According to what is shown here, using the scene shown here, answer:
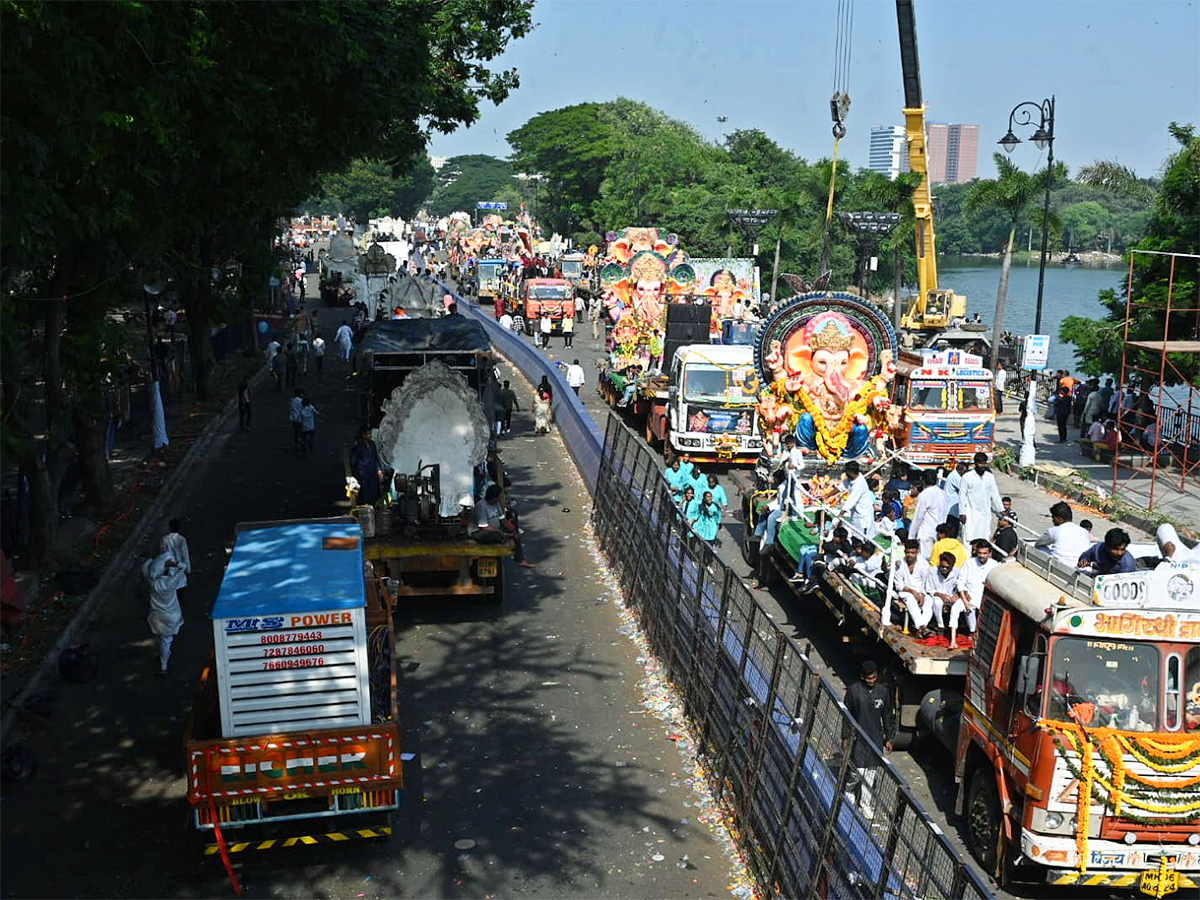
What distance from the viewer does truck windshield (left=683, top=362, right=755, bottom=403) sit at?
27.4 m

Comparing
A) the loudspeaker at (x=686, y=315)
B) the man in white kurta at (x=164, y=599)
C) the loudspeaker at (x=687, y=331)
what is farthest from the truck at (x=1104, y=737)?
the loudspeaker at (x=686, y=315)

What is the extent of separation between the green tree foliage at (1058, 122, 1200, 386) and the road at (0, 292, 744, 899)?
17417mm

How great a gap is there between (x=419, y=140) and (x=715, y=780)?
82.5ft

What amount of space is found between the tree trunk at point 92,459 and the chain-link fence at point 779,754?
10384 mm

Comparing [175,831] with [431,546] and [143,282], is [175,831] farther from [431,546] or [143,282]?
[143,282]

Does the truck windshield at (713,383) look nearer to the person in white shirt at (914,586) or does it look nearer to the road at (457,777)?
the road at (457,777)

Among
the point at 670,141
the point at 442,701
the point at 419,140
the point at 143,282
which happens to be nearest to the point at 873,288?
the point at 670,141

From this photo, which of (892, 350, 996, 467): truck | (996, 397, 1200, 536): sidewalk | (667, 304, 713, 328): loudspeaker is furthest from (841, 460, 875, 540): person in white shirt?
(667, 304, 713, 328): loudspeaker

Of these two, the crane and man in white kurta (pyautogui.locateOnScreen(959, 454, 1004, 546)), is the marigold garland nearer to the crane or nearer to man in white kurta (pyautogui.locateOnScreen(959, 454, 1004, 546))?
Answer: man in white kurta (pyautogui.locateOnScreen(959, 454, 1004, 546))

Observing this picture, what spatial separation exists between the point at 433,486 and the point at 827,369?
8.12 meters

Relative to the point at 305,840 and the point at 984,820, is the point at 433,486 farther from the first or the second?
the point at 984,820

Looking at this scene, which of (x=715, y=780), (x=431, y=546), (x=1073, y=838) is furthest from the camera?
(x=431, y=546)

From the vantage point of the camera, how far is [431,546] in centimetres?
1673

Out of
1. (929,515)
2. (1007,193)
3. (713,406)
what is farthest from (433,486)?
(1007,193)
